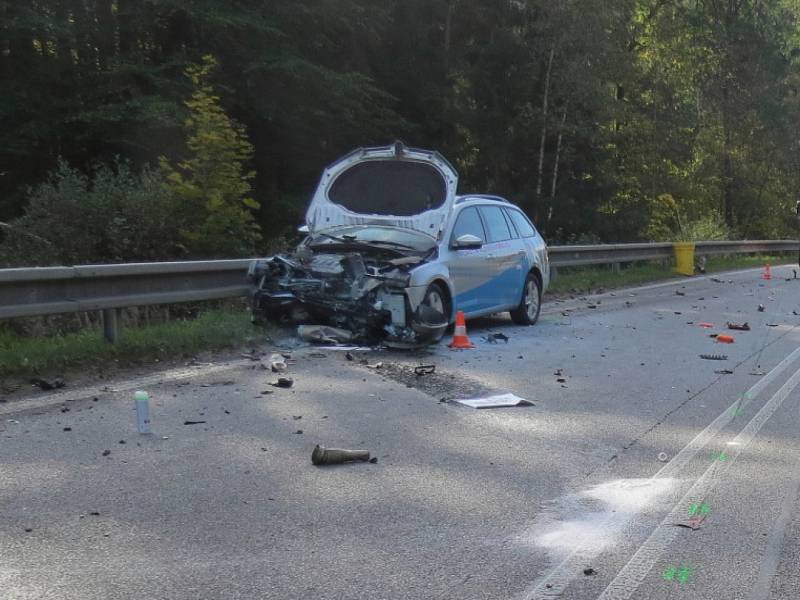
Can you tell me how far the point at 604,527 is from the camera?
15.9 ft

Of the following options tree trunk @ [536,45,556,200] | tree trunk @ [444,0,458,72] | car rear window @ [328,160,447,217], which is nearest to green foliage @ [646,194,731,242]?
tree trunk @ [536,45,556,200]

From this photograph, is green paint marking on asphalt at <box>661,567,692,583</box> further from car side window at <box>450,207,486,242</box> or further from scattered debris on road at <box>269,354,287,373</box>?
car side window at <box>450,207,486,242</box>

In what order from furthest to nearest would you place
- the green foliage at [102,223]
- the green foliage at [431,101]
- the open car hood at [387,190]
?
the green foliage at [431,101]
the green foliage at [102,223]
the open car hood at [387,190]

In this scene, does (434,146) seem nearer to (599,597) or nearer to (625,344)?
(625,344)

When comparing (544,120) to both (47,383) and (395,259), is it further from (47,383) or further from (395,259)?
(47,383)

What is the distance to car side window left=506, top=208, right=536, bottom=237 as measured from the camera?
13.4 metres

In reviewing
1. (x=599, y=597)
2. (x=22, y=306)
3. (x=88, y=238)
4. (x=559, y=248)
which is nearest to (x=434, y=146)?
(x=559, y=248)

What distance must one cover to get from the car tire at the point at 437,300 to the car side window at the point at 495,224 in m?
1.83

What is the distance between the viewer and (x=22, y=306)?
8305 mm

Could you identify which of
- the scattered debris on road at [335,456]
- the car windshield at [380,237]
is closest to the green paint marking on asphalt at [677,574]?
the scattered debris on road at [335,456]

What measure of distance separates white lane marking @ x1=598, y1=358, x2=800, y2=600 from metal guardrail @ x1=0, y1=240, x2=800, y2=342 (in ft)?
18.3

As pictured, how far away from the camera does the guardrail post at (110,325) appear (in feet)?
29.7

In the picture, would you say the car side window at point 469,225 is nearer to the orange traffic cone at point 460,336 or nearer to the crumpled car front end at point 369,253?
the crumpled car front end at point 369,253

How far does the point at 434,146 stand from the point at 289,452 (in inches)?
1274
